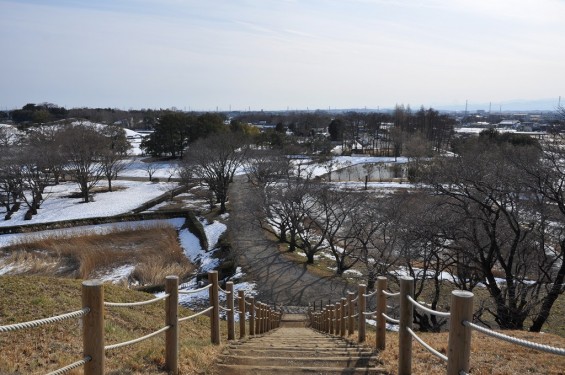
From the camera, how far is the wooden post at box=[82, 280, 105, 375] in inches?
138

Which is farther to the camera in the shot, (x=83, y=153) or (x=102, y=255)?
(x=83, y=153)

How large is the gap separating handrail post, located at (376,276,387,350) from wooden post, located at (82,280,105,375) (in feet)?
11.9

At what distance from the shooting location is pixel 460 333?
3.40 metres

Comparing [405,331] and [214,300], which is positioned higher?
[405,331]

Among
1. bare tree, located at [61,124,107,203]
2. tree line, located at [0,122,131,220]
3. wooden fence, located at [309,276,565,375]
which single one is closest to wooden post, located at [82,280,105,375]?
wooden fence, located at [309,276,565,375]

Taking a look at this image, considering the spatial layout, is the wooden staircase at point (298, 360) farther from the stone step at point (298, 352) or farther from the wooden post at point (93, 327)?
the wooden post at point (93, 327)

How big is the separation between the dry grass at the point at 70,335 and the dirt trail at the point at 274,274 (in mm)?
10243

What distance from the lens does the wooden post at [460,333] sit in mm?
3357

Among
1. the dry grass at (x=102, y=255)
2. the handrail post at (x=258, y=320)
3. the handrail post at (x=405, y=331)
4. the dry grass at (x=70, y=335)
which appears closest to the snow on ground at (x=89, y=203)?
the dry grass at (x=102, y=255)

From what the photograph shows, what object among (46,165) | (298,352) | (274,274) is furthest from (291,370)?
(46,165)

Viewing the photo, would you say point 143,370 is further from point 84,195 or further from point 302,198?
Result: point 84,195

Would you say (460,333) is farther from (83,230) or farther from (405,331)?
(83,230)

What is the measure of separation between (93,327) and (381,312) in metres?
3.73

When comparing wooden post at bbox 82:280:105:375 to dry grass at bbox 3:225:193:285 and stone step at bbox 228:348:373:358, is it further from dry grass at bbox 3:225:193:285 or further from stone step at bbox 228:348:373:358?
dry grass at bbox 3:225:193:285
